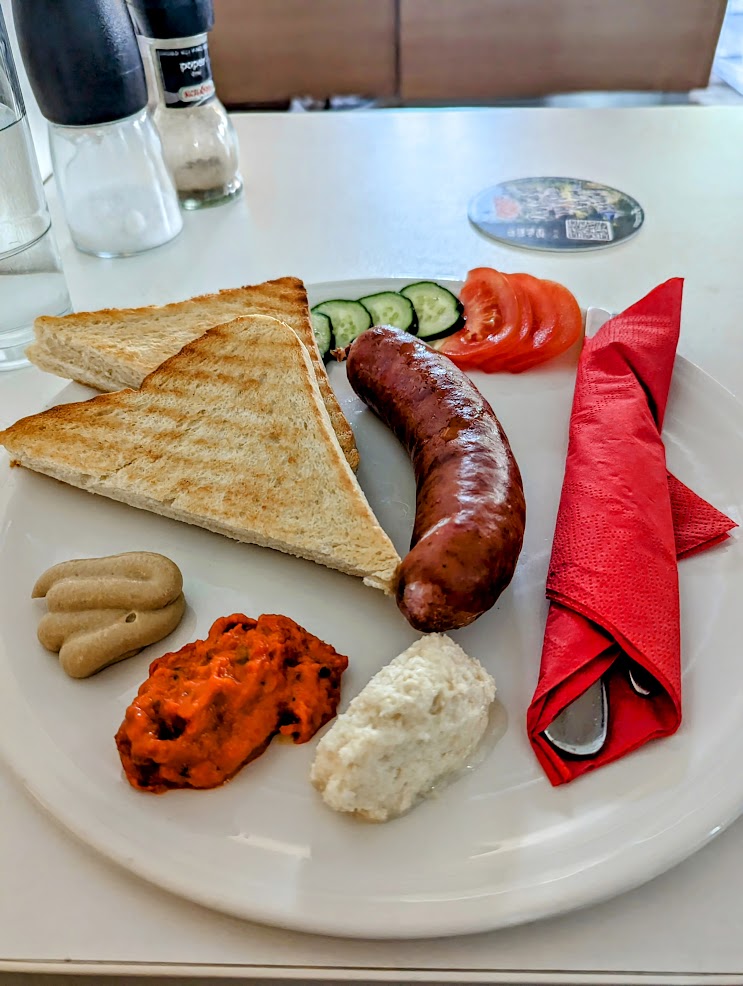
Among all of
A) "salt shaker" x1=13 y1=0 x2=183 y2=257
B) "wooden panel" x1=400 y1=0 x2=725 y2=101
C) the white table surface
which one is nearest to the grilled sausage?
the white table surface

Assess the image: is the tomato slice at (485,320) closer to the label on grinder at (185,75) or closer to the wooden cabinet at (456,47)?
the label on grinder at (185,75)

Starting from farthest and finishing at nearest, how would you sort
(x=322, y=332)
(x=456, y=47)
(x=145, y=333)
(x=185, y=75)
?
(x=456, y=47) → (x=185, y=75) → (x=322, y=332) → (x=145, y=333)

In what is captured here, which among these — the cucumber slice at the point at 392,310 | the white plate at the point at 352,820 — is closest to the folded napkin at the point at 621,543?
the white plate at the point at 352,820

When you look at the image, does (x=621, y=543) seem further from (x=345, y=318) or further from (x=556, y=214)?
(x=556, y=214)

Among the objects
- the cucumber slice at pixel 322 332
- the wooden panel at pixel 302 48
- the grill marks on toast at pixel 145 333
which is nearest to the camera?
the grill marks on toast at pixel 145 333

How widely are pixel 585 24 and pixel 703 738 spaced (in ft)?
20.0

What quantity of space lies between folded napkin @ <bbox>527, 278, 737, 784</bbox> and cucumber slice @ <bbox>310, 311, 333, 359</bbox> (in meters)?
0.71

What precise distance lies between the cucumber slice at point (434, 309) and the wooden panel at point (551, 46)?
4470 millimetres

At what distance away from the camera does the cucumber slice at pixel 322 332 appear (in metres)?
2.21

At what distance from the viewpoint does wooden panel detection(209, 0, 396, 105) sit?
18.9 feet

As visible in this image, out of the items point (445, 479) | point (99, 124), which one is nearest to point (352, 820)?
point (445, 479)

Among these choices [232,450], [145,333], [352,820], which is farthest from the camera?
[145,333]

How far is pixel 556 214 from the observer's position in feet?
9.57

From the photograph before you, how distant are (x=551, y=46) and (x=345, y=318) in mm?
4866
